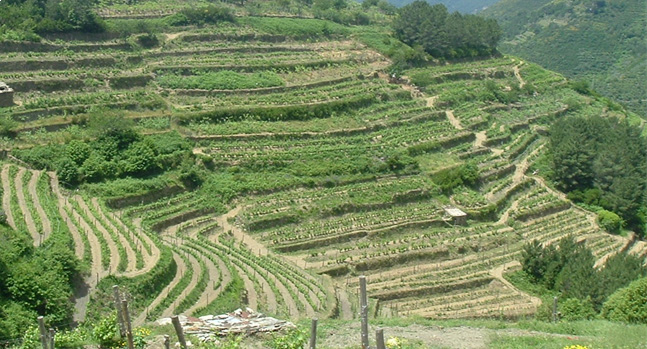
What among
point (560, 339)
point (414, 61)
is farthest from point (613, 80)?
point (560, 339)

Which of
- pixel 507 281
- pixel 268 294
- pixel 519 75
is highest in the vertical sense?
pixel 519 75

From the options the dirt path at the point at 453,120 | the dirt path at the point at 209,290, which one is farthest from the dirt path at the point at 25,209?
the dirt path at the point at 453,120

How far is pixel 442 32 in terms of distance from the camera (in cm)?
6906

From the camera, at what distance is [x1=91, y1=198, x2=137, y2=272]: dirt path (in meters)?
29.0

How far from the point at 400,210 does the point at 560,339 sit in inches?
857

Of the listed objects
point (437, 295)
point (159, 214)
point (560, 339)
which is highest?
point (560, 339)

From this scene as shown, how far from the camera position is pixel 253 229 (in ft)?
124

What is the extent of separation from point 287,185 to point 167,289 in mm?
14465

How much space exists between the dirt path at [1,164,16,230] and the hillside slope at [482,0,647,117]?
8126 cm

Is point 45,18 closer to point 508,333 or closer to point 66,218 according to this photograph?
point 66,218

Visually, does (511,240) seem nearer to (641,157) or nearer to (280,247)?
(280,247)

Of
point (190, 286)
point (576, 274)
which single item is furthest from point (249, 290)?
point (576, 274)

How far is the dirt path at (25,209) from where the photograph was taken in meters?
29.2

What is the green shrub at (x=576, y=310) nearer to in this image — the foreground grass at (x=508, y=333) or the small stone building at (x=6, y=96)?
the foreground grass at (x=508, y=333)
